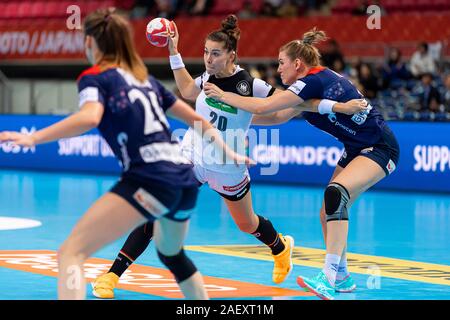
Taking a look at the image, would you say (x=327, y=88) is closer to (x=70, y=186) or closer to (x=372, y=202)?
(x=372, y=202)

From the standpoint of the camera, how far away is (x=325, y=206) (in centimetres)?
873

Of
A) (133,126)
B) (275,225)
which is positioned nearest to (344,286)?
(133,126)

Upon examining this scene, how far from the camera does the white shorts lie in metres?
9.24

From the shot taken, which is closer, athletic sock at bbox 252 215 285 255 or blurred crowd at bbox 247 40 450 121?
athletic sock at bbox 252 215 285 255

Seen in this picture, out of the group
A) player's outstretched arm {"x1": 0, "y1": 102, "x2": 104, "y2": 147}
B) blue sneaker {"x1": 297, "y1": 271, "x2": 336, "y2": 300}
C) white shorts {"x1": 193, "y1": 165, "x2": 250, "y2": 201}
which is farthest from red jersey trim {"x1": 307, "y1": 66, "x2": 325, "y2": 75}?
player's outstretched arm {"x1": 0, "y1": 102, "x2": 104, "y2": 147}

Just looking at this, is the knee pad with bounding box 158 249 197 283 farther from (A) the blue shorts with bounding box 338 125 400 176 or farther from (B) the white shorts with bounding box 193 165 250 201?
(A) the blue shorts with bounding box 338 125 400 176

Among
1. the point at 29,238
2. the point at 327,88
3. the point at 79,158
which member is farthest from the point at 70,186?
the point at 327,88

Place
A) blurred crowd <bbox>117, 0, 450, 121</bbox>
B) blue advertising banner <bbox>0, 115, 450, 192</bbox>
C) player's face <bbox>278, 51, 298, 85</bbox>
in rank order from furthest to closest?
blurred crowd <bbox>117, 0, 450, 121</bbox> → blue advertising banner <bbox>0, 115, 450, 192</bbox> → player's face <bbox>278, 51, 298, 85</bbox>

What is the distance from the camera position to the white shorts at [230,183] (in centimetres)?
924

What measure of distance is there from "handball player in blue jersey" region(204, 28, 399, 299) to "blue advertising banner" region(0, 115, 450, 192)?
952 cm

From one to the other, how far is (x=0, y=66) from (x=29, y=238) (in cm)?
2150

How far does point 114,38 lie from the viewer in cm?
627

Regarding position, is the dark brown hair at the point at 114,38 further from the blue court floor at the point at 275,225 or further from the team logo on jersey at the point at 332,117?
the team logo on jersey at the point at 332,117
